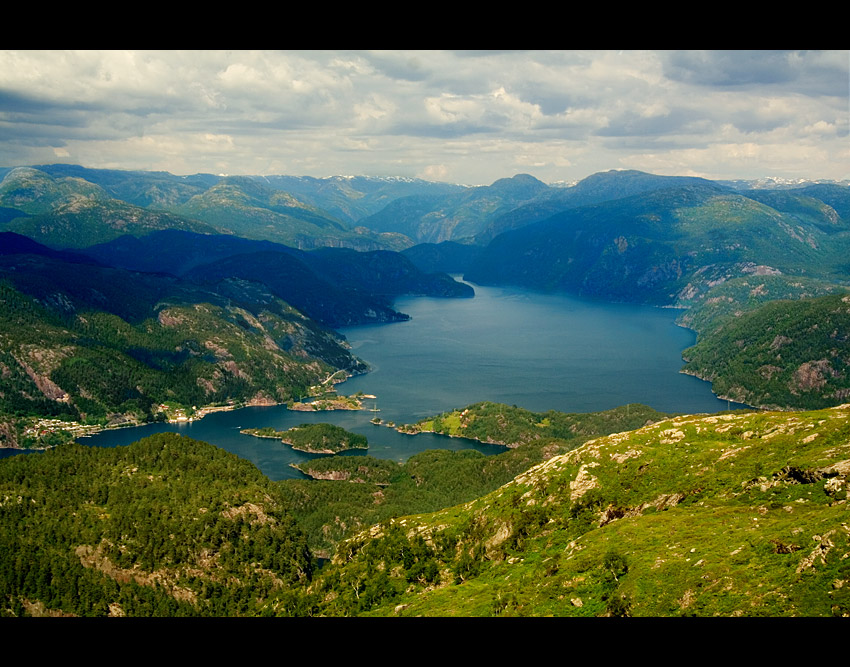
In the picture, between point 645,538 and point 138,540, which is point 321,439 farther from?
point 645,538

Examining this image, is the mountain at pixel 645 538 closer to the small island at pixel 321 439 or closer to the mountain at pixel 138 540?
the mountain at pixel 138 540

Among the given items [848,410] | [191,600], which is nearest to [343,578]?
[191,600]

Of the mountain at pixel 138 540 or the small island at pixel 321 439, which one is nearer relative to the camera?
the mountain at pixel 138 540

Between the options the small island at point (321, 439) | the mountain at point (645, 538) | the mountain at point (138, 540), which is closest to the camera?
the mountain at point (645, 538)

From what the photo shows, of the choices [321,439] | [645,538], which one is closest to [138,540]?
[645,538]

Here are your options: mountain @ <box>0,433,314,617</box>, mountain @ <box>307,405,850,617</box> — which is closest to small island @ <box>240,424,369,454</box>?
mountain @ <box>0,433,314,617</box>

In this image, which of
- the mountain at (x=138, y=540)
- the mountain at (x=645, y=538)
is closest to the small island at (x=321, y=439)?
the mountain at (x=138, y=540)

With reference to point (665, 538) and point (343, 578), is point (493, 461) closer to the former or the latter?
point (343, 578)

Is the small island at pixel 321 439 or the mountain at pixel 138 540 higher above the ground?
the mountain at pixel 138 540
